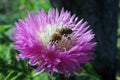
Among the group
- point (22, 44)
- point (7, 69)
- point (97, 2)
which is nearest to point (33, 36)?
point (22, 44)

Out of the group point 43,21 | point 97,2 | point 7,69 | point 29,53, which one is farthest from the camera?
point 97,2

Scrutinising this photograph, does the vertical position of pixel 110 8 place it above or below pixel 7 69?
above

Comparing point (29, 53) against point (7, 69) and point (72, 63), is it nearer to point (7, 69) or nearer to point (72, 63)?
point (72, 63)

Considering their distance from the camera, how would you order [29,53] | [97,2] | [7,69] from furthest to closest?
1. [97,2]
2. [7,69]
3. [29,53]

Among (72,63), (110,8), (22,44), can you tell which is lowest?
(72,63)

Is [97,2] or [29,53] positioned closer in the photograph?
[29,53]

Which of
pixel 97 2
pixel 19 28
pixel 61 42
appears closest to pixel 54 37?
pixel 61 42
